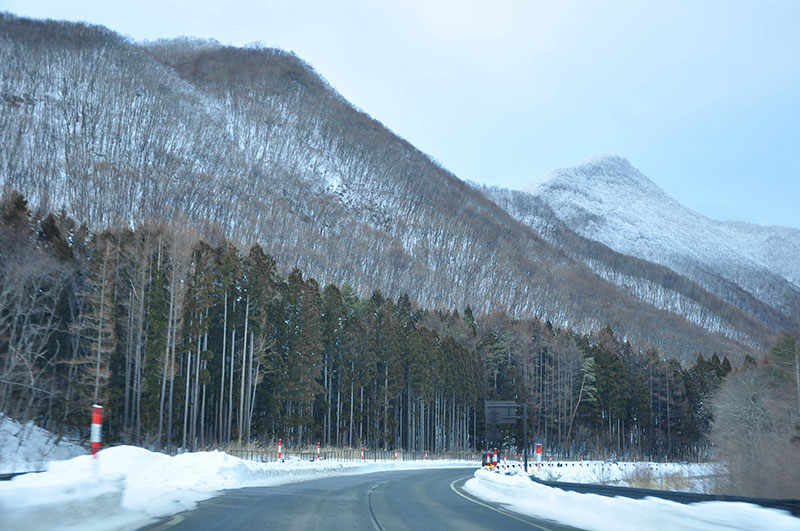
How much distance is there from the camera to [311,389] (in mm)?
54656

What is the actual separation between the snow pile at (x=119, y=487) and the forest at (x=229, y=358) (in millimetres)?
10447

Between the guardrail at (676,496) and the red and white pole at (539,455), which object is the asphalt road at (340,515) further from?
the red and white pole at (539,455)

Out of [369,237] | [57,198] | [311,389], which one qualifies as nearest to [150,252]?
[311,389]

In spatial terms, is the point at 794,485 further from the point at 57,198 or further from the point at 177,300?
the point at 57,198

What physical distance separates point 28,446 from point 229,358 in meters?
23.4

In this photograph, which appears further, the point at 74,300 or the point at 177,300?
the point at 74,300

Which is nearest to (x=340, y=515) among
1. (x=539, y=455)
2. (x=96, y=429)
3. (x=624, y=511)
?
(x=96, y=429)

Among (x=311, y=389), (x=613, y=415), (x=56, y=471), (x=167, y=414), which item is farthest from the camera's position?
(x=613, y=415)

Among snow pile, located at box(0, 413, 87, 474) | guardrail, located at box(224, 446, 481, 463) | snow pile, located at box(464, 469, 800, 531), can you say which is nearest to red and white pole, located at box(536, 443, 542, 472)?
snow pile, located at box(464, 469, 800, 531)

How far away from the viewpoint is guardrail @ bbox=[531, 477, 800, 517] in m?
8.67

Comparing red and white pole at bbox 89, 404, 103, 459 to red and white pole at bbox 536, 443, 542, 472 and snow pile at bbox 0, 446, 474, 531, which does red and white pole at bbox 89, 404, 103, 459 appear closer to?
snow pile at bbox 0, 446, 474, 531

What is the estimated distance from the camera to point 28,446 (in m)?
28.8

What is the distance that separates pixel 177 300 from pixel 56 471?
3352 cm

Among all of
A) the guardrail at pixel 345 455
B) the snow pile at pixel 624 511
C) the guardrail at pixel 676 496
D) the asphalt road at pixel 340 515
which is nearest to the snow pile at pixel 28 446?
A: the guardrail at pixel 345 455
